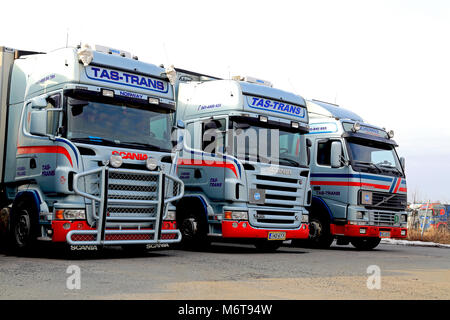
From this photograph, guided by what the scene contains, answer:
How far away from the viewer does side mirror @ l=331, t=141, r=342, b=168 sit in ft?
51.5

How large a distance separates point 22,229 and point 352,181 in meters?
8.48

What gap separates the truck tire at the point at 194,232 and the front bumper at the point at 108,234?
1661 mm

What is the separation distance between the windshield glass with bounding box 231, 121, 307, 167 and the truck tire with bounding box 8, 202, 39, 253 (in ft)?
14.7

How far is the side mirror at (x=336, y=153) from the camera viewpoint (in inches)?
618

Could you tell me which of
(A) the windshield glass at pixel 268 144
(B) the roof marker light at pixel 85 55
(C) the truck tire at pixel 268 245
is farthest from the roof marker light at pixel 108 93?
(C) the truck tire at pixel 268 245

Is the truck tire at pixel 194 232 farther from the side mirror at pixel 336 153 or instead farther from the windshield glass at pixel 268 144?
the side mirror at pixel 336 153

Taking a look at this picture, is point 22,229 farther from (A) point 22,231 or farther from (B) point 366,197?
(B) point 366,197

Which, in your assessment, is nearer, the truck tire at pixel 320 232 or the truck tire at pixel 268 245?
the truck tire at pixel 268 245

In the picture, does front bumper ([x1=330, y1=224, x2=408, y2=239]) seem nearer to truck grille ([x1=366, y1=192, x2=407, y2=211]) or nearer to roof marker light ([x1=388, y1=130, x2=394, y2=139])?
truck grille ([x1=366, y1=192, x2=407, y2=211])

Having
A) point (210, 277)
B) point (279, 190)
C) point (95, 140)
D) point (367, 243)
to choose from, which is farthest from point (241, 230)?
point (367, 243)

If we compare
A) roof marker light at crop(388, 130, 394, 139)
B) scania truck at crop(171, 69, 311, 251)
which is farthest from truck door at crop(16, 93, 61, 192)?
roof marker light at crop(388, 130, 394, 139)

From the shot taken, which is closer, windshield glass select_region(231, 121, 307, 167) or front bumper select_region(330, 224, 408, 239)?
windshield glass select_region(231, 121, 307, 167)

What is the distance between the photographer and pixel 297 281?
8219 millimetres
